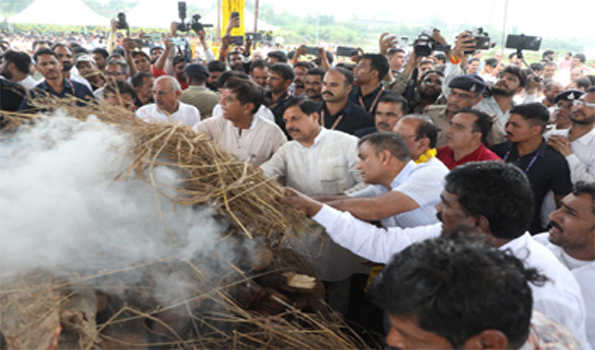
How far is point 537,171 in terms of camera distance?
11.6 feet

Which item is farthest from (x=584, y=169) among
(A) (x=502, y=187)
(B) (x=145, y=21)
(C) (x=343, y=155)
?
(B) (x=145, y=21)

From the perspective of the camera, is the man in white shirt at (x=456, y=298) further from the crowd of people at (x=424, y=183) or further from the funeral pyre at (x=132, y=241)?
the funeral pyre at (x=132, y=241)

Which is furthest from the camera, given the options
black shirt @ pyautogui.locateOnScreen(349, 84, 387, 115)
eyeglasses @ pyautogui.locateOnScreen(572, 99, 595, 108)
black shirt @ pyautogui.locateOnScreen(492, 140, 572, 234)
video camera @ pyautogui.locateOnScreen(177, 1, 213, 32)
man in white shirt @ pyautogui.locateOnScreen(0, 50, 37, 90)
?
video camera @ pyautogui.locateOnScreen(177, 1, 213, 32)

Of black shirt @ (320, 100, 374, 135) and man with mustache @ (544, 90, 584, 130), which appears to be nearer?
black shirt @ (320, 100, 374, 135)

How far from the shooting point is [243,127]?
12.4ft

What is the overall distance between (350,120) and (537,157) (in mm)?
1844

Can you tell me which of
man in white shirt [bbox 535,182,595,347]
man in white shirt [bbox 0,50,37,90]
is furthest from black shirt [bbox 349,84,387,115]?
man in white shirt [bbox 0,50,37,90]

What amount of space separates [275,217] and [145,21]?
25333 millimetres

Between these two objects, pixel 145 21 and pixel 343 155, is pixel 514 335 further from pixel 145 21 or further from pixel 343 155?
pixel 145 21

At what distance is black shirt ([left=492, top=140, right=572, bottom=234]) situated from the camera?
3.46 metres

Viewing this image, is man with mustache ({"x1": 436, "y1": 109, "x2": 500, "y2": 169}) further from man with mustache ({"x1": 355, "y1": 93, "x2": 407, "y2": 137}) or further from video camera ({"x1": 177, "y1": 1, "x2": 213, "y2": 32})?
video camera ({"x1": 177, "y1": 1, "x2": 213, "y2": 32})

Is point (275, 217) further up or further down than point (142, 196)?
further down

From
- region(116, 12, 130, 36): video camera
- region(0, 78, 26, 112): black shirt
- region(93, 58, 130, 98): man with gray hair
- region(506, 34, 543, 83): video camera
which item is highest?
region(116, 12, 130, 36): video camera

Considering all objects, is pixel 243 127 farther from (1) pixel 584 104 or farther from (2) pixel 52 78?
(1) pixel 584 104
